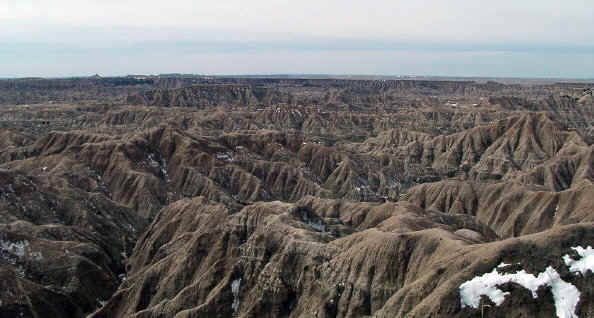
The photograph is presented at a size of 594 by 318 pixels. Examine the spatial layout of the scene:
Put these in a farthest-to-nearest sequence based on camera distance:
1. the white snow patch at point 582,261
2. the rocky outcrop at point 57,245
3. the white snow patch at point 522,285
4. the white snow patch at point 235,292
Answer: the rocky outcrop at point 57,245
the white snow patch at point 235,292
the white snow patch at point 582,261
the white snow patch at point 522,285

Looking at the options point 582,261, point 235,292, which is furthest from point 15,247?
point 582,261

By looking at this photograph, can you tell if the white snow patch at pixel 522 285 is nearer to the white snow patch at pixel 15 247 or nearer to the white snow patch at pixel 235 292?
the white snow patch at pixel 235 292

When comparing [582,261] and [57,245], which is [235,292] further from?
[582,261]

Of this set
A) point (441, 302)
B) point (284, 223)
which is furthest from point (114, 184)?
point (441, 302)

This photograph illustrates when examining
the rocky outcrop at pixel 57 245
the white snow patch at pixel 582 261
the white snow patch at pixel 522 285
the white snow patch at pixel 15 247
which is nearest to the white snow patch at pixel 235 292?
the rocky outcrop at pixel 57 245

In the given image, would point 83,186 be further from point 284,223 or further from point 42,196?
point 284,223

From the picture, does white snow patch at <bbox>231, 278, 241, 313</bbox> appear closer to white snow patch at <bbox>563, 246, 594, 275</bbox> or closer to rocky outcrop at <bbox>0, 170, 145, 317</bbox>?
rocky outcrop at <bbox>0, 170, 145, 317</bbox>

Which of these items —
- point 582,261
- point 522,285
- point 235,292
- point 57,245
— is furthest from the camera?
point 57,245
